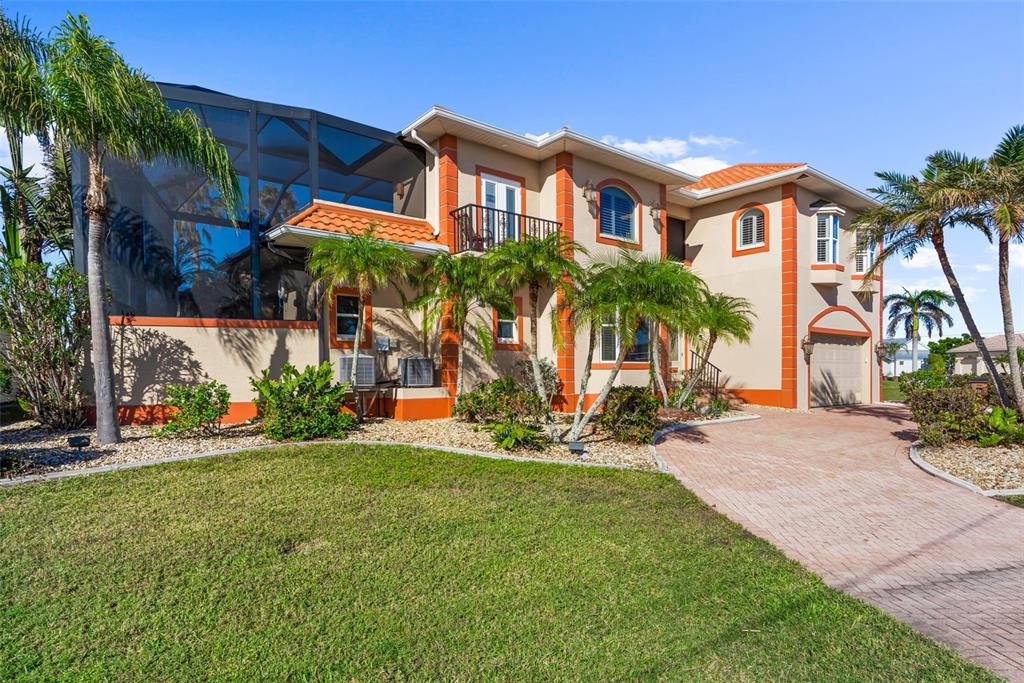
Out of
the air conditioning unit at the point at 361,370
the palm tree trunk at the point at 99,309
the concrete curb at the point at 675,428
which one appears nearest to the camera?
the palm tree trunk at the point at 99,309

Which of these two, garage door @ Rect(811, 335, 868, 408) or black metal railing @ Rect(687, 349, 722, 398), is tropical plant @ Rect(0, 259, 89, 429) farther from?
garage door @ Rect(811, 335, 868, 408)

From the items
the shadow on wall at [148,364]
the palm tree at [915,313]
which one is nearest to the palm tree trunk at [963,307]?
the shadow on wall at [148,364]

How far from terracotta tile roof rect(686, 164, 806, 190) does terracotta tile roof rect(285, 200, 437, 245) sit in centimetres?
963

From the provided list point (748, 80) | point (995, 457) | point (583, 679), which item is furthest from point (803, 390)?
point (583, 679)

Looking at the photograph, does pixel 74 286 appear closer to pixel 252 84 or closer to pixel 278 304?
pixel 278 304

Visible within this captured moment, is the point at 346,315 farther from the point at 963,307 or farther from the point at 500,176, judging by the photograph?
the point at 963,307

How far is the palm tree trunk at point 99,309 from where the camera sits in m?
8.00

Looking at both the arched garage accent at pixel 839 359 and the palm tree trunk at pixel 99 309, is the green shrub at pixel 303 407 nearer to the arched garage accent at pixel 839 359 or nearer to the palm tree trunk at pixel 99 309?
the palm tree trunk at pixel 99 309

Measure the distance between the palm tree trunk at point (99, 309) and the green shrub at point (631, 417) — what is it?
27.2 ft

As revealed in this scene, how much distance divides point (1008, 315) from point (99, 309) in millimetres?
16003

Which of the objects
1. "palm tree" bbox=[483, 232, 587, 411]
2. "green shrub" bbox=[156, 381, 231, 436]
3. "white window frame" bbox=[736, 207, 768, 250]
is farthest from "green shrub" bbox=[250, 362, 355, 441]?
"white window frame" bbox=[736, 207, 768, 250]

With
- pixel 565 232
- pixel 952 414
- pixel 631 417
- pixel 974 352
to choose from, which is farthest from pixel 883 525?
pixel 974 352

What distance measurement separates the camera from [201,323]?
34.1ft

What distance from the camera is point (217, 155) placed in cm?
881
